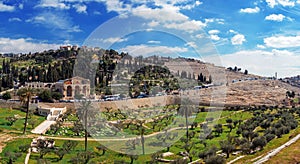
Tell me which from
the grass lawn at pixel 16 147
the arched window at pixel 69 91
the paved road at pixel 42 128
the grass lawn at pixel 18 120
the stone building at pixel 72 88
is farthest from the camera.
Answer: the arched window at pixel 69 91

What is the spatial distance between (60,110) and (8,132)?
13.2 metres

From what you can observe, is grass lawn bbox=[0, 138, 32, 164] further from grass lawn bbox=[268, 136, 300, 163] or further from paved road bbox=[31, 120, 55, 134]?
grass lawn bbox=[268, 136, 300, 163]

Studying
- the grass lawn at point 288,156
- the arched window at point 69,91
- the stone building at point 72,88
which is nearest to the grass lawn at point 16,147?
the grass lawn at point 288,156

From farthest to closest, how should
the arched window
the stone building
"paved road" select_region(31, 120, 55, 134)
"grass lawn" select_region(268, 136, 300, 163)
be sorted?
the arched window
the stone building
"paved road" select_region(31, 120, 55, 134)
"grass lawn" select_region(268, 136, 300, 163)

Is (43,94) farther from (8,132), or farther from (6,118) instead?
(8,132)

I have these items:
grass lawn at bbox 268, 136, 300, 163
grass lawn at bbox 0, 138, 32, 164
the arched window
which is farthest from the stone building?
grass lawn at bbox 268, 136, 300, 163

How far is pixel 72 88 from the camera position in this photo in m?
60.5

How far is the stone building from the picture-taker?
194ft

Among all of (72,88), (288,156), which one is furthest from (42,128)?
(288,156)

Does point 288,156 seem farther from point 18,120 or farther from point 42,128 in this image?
point 18,120

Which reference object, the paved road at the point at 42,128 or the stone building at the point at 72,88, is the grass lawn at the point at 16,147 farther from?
the stone building at the point at 72,88

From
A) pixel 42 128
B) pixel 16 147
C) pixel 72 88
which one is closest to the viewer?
pixel 16 147

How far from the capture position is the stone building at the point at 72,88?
59.2 metres

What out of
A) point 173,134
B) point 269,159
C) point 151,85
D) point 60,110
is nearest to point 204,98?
point 151,85
